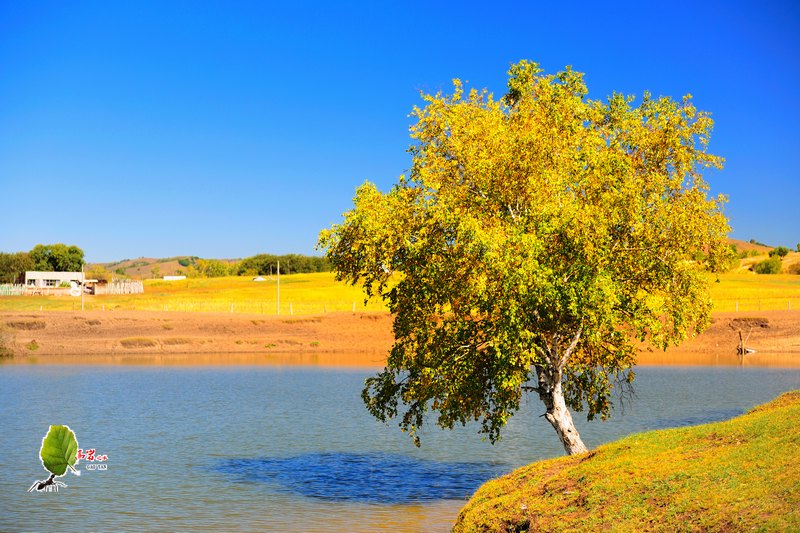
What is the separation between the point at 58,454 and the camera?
102 ft

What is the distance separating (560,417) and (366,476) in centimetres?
891

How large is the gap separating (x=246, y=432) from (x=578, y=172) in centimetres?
2466

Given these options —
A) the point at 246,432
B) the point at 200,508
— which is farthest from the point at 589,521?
the point at 246,432

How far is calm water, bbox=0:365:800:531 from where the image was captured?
2686 centimetres

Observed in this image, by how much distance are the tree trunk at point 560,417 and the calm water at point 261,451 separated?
4.05m

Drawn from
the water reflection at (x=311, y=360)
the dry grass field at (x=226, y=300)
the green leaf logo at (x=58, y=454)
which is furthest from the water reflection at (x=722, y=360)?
the green leaf logo at (x=58, y=454)

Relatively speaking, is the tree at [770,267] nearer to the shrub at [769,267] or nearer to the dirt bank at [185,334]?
the shrub at [769,267]

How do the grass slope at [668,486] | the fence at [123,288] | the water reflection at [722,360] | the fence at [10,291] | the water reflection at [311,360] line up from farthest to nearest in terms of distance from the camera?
1. the fence at [123,288]
2. the fence at [10,291]
3. the water reflection at [311,360]
4. the water reflection at [722,360]
5. the grass slope at [668,486]

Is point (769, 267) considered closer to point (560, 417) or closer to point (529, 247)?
point (560, 417)

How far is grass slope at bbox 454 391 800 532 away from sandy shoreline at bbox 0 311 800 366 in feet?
232

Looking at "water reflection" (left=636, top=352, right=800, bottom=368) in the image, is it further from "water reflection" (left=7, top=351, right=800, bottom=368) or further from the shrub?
the shrub

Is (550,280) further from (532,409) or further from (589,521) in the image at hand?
(532,409)

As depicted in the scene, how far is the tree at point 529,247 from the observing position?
989 inches
